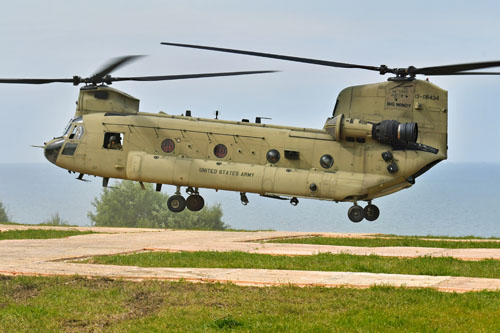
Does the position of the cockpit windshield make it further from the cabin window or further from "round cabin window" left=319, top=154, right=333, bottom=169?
"round cabin window" left=319, top=154, right=333, bottom=169

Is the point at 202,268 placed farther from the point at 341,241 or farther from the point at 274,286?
the point at 341,241

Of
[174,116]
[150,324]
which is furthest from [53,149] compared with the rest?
[150,324]

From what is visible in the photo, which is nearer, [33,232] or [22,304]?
[22,304]

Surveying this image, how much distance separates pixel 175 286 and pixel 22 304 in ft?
9.84

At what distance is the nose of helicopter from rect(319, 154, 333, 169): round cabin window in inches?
409

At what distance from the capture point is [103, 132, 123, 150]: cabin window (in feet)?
109

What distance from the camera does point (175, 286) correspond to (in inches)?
682

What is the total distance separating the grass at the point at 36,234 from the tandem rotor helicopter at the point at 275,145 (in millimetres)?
2518

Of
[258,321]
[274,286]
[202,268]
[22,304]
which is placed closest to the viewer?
[258,321]

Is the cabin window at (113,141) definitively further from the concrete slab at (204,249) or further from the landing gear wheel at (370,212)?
the landing gear wheel at (370,212)

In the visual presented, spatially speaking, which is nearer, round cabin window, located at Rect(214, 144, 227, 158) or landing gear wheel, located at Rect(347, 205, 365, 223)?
landing gear wheel, located at Rect(347, 205, 365, 223)

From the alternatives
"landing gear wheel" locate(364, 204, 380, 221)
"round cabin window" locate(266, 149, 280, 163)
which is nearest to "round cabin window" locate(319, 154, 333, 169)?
"round cabin window" locate(266, 149, 280, 163)

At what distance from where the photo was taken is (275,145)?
3184 cm

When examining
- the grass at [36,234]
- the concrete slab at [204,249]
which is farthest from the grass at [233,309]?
the grass at [36,234]
